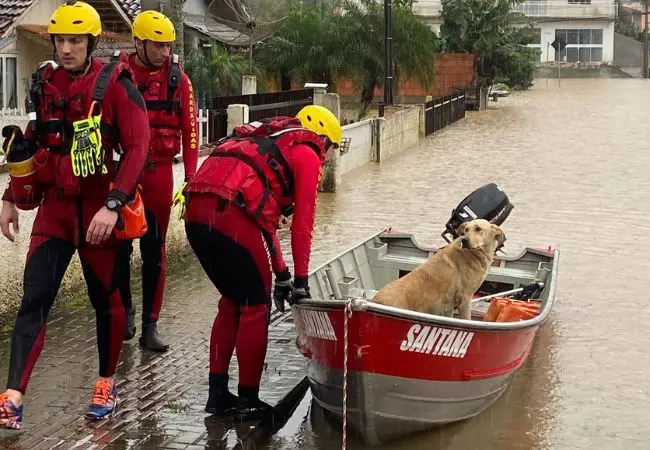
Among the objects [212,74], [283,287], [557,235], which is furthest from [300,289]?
[212,74]

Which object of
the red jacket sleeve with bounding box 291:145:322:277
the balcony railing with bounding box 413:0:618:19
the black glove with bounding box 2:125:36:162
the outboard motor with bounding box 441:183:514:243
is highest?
the balcony railing with bounding box 413:0:618:19

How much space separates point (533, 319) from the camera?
696cm

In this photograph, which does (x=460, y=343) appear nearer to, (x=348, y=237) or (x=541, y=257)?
(x=541, y=257)

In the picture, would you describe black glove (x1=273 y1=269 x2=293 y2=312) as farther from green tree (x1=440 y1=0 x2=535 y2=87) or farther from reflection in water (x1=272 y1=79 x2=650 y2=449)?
green tree (x1=440 y1=0 x2=535 y2=87)

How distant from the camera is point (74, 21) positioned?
5.84 metres

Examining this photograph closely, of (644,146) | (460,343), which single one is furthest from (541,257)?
(644,146)

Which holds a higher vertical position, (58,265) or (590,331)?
(58,265)

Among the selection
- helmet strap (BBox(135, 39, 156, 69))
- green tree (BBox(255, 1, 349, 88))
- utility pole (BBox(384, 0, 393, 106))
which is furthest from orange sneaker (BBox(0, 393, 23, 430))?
green tree (BBox(255, 1, 349, 88))

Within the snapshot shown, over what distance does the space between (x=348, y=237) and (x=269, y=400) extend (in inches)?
272

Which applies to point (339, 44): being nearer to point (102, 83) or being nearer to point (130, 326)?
point (130, 326)

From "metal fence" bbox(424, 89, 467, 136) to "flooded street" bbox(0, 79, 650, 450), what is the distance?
8.26m

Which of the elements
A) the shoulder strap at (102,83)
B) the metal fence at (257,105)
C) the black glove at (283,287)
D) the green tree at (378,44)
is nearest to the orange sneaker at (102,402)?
the black glove at (283,287)

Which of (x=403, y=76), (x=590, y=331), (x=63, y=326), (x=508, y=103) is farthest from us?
(x=508, y=103)

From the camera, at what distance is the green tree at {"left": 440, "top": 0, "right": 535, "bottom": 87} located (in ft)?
137
